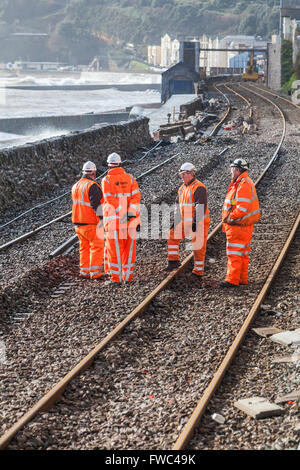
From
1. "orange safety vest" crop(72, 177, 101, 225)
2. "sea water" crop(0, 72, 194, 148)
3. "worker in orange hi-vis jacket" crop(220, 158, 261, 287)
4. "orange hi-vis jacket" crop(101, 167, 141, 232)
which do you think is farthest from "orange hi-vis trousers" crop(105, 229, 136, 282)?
"sea water" crop(0, 72, 194, 148)

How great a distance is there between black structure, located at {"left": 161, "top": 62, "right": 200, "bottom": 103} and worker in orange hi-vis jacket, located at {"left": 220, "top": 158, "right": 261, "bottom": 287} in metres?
53.2

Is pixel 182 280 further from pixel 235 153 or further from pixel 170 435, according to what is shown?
pixel 235 153

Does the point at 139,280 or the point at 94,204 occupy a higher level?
the point at 94,204

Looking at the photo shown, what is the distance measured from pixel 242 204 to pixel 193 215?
789 millimetres

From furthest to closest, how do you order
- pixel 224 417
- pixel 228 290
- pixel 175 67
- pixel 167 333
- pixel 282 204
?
1. pixel 175 67
2. pixel 282 204
3. pixel 228 290
4. pixel 167 333
5. pixel 224 417

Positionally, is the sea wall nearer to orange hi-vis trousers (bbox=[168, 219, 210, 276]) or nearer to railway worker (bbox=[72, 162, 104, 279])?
railway worker (bbox=[72, 162, 104, 279])

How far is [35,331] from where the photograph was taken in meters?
7.74

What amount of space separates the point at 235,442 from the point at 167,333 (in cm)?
248

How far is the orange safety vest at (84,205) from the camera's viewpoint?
9.45m

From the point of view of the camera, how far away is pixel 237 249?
9055 millimetres

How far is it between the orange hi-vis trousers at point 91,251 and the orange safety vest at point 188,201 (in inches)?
49.0

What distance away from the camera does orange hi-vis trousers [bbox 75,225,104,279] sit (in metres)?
9.54

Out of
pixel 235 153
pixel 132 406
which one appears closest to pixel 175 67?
pixel 235 153

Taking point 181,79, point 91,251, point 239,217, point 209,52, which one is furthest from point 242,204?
point 209,52
